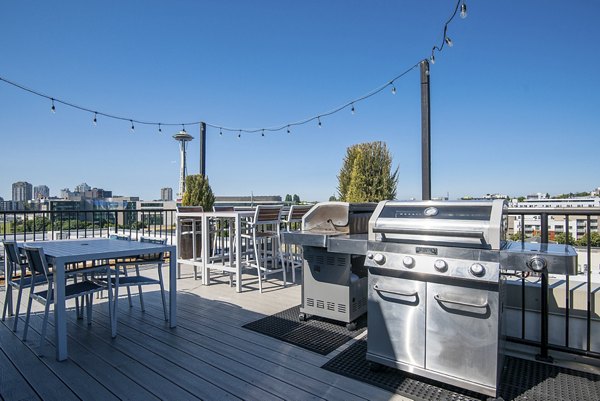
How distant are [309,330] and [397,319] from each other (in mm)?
1144

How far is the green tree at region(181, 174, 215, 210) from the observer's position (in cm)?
658

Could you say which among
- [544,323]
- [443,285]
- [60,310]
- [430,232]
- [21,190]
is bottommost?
[544,323]

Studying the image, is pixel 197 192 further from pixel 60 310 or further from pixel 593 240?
pixel 593 240

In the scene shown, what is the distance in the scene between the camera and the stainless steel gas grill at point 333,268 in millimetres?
2965

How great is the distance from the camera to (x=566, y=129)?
10.9 meters

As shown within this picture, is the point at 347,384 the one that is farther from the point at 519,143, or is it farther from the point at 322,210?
the point at 519,143

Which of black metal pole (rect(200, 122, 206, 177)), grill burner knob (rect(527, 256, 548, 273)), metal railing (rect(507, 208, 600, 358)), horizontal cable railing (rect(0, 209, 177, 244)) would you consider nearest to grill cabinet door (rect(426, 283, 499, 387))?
grill burner knob (rect(527, 256, 548, 273))

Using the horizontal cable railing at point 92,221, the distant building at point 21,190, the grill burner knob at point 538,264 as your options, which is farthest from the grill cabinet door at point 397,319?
the distant building at point 21,190

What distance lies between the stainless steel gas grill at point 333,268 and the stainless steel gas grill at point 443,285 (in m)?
0.79

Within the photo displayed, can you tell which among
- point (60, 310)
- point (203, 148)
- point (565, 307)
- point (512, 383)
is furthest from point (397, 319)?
point (203, 148)

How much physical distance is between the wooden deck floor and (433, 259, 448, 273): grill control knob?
78 cm

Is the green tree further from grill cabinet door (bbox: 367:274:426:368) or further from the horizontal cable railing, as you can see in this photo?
grill cabinet door (bbox: 367:274:426:368)

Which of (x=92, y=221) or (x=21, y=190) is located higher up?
(x=21, y=190)

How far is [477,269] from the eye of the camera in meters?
1.74
